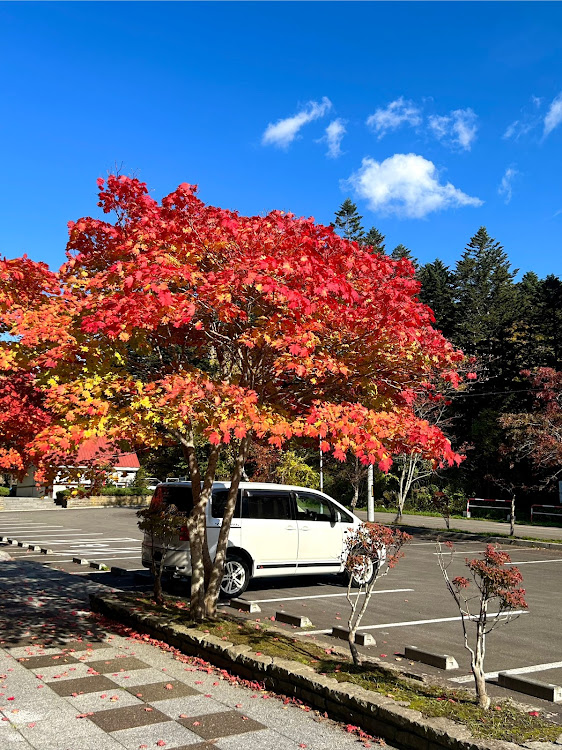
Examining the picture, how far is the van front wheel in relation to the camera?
1133 centimetres

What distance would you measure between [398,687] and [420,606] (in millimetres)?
5413

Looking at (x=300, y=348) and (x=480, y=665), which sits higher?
(x=300, y=348)

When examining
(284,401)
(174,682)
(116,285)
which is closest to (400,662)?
(174,682)

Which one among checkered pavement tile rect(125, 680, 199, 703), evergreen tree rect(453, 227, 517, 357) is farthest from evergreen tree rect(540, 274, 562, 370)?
checkered pavement tile rect(125, 680, 199, 703)

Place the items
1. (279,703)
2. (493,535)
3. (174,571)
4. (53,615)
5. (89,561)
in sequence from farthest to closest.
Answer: (493,535) → (89,561) → (174,571) → (53,615) → (279,703)

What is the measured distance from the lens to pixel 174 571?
1098 cm

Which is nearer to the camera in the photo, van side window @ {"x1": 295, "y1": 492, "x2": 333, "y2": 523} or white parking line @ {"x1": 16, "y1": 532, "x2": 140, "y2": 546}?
van side window @ {"x1": 295, "y1": 492, "x2": 333, "y2": 523}

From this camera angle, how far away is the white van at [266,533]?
1134 cm

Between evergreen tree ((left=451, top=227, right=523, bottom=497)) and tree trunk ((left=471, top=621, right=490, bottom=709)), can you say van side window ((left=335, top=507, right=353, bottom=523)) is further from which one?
evergreen tree ((left=451, top=227, right=523, bottom=497))

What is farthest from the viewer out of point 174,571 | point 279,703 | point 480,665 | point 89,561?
point 89,561

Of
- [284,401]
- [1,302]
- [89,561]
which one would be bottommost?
[89,561]

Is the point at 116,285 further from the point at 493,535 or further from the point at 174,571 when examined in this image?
the point at 493,535

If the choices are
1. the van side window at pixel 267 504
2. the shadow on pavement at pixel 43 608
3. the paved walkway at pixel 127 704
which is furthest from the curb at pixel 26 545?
the paved walkway at pixel 127 704

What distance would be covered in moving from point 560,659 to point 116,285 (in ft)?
22.1
